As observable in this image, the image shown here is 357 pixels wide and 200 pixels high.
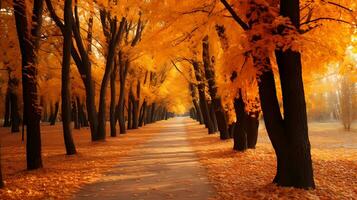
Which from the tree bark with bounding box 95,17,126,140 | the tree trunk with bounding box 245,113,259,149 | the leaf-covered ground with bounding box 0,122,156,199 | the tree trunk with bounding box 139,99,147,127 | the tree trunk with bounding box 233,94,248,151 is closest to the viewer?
the leaf-covered ground with bounding box 0,122,156,199

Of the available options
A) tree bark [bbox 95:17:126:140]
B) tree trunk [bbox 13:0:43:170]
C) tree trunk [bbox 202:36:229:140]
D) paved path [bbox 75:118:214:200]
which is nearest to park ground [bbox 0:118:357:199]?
paved path [bbox 75:118:214:200]

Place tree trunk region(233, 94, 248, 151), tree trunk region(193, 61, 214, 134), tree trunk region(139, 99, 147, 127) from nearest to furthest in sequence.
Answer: tree trunk region(233, 94, 248, 151)
tree trunk region(193, 61, 214, 134)
tree trunk region(139, 99, 147, 127)

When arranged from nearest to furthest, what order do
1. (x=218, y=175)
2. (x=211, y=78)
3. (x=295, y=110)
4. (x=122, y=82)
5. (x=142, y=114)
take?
1. (x=295, y=110)
2. (x=218, y=175)
3. (x=211, y=78)
4. (x=122, y=82)
5. (x=142, y=114)

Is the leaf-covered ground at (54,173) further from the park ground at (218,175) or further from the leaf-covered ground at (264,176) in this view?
the leaf-covered ground at (264,176)

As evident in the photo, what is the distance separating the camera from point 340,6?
25.6ft

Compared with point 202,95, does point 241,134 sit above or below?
below

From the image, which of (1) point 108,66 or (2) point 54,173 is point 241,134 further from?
(1) point 108,66

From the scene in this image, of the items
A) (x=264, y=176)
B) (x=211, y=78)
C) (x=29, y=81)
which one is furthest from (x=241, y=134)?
(x=29, y=81)

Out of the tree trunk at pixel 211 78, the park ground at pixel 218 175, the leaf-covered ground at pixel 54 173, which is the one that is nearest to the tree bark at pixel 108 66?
the tree trunk at pixel 211 78

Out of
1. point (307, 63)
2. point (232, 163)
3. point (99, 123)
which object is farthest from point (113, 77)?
point (307, 63)

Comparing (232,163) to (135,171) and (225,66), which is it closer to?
(135,171)

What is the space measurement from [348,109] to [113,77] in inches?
775

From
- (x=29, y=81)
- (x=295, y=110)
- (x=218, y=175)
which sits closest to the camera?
(x=295, y=110)

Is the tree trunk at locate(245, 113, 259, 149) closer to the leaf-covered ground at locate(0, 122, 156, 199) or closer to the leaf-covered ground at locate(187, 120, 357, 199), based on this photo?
the leaf-covered ground at locate(187, 120, 357, 199)
